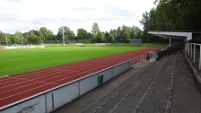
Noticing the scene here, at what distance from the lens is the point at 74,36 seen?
151500mm

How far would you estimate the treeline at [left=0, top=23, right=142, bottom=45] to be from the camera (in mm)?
122938

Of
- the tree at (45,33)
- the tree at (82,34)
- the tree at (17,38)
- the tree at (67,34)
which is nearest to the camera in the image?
the tree at (17,38)

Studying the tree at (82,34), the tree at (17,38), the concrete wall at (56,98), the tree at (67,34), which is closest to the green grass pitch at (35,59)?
the concrete wall at (56,98)

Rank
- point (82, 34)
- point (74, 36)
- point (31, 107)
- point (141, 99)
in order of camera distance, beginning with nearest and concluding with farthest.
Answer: point (31, 107), point (141, 99), point (82, 34), point (74, 36)

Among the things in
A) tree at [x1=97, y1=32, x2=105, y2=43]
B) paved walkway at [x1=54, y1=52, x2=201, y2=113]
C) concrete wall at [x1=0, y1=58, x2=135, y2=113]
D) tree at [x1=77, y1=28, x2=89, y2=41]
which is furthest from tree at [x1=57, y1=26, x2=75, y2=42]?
concrete wall at [x1=0, y1=58, x2=135, y2=113]

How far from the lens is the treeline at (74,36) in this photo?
12294 cm

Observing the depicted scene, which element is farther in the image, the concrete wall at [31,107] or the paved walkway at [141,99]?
the paved walkway at [141,99]

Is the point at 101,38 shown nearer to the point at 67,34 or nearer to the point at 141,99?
the point at 67,34

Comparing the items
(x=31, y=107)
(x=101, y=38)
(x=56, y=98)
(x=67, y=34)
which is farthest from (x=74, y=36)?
(x=31, y=107)

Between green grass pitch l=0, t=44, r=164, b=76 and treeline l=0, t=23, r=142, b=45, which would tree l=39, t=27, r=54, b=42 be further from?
green grass pitch l=0, t=44, r=164, b=76

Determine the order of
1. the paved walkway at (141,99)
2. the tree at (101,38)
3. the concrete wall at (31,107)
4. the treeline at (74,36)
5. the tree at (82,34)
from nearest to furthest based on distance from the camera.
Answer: the concrete wall at (31,107) → the paved walkway at (141,99) → the tree at (101,38) → the treeline at (74,36) → the tree at (82,34)

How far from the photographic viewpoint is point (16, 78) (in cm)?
1533

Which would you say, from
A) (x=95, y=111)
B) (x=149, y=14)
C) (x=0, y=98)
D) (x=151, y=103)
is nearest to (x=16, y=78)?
(x=0, y=98)

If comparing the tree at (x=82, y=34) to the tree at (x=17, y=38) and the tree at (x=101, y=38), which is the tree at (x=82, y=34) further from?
the tree at (x=17, y=38)
